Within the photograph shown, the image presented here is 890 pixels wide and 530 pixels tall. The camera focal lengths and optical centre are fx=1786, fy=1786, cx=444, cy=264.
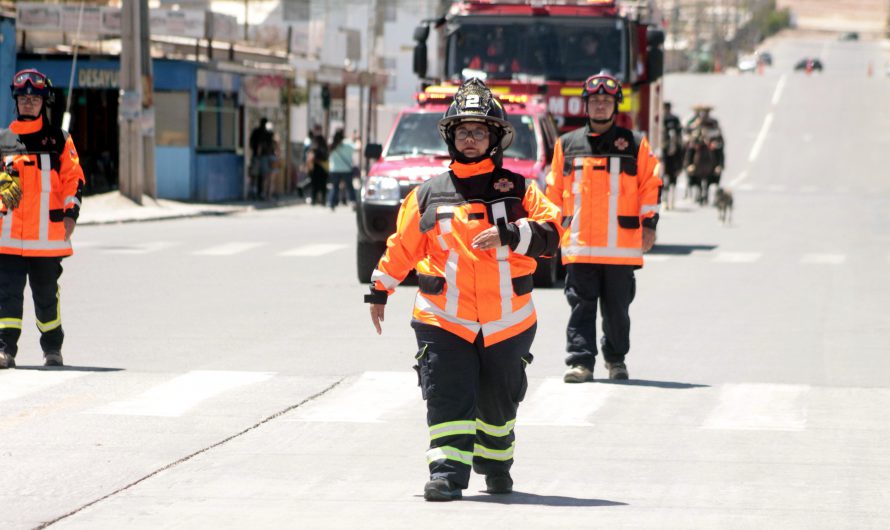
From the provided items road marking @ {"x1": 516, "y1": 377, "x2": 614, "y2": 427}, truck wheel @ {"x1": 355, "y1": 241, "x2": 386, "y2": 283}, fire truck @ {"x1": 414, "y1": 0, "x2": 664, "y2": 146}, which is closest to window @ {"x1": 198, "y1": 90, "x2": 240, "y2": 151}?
fire truck @ {"x1": 414, "y1": 0, "x2": 664, "y2": 146}

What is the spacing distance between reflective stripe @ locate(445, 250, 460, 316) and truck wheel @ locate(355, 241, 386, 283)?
11311 millimetres

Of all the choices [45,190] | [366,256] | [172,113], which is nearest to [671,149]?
[172,113]

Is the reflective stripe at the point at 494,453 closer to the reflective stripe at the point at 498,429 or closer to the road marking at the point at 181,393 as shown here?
the reflective stripe at the point at 498,429

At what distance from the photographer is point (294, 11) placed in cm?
8238

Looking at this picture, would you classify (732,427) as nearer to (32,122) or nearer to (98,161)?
(32,122)

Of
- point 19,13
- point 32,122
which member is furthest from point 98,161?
point 32,122

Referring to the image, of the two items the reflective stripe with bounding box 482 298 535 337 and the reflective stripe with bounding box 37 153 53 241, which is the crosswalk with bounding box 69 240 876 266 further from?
the reflective stripe with bounding box 482 298 535 337

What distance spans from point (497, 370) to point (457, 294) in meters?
0.37

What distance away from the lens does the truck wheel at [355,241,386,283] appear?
744 inches

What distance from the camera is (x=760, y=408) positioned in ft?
33.7

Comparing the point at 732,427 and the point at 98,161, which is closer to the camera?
the point at 732,427

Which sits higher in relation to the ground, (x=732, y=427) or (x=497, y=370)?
(x=497, y=370)

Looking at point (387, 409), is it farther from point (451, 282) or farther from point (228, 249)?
point (228, 249)

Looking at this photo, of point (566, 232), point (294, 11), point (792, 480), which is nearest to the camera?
point (792, 480)
